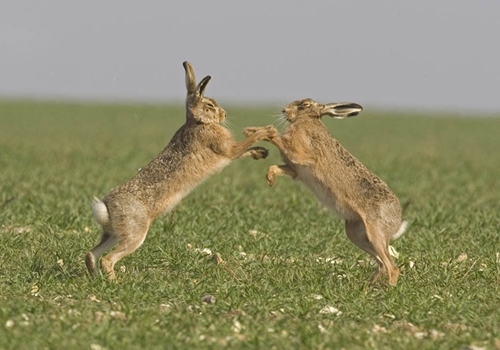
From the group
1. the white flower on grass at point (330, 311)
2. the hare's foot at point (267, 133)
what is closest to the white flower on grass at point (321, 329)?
the white flower on grass at point (330, 311)

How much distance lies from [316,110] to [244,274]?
160 cm

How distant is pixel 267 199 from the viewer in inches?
494

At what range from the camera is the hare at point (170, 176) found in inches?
309

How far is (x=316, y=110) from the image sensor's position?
346 inches

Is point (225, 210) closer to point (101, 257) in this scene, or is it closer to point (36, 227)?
point (36, 227)

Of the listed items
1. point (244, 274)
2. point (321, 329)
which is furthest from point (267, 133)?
point (321, 329)

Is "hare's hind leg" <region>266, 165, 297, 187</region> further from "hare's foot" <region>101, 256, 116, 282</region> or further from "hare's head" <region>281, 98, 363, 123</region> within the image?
"hare's foot" <region>101, 256, 116, 282</region>

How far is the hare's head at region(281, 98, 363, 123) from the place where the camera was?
866 centimetres

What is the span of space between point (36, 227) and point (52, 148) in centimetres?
1062

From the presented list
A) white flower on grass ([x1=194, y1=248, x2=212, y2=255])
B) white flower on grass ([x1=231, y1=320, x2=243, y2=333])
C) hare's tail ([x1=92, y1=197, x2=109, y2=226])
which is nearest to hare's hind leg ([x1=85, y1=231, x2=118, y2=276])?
hare's tail ([x1=92, y1=197, x2=109, y2=226])

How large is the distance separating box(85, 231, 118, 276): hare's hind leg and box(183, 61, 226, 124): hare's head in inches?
50.6

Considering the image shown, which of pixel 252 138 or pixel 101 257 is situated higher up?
pixel 252 138

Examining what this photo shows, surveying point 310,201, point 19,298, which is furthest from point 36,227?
point 310,201

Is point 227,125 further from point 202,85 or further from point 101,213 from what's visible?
point 101,213
